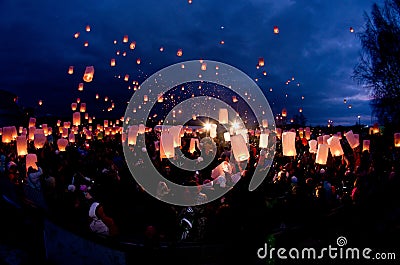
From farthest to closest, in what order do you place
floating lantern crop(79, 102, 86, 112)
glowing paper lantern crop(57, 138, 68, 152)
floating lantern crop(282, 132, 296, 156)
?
floating lantern crop(79, 102, 86, 112), glowing paper lantern crop(57, 138, 68, 152), floating lantern crop(282, 132, 296, 156)

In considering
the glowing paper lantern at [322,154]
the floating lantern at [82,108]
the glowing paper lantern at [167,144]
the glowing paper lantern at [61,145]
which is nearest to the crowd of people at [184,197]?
the glowing paper lantern at [322,154]

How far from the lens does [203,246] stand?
3832 millimetres

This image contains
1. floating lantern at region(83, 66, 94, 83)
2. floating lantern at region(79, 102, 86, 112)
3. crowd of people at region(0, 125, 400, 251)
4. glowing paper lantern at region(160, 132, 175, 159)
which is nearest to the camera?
crowd of people at region(0, 125, 400, 251)

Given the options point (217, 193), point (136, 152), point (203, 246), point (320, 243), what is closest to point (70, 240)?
point (203, 246)

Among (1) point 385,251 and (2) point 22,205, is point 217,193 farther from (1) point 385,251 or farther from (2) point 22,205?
(2) point 22,205

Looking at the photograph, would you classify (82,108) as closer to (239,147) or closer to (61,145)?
(61,145)

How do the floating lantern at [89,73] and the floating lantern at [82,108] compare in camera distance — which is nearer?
the floating lantern at [89,73]

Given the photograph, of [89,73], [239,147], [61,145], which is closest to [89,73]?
[89,73]

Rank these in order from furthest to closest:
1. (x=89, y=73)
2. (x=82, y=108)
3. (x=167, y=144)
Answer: (x=82, y=108)
(x=89, y=73)
(x=167, y=144)

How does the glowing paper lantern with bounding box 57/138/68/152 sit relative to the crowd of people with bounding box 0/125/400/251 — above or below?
above

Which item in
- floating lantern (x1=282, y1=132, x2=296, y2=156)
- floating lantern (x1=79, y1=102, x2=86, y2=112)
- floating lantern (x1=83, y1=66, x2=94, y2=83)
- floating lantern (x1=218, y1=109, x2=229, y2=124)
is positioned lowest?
floating lantern (x1=282, y1=132, x2=296, y2=156)

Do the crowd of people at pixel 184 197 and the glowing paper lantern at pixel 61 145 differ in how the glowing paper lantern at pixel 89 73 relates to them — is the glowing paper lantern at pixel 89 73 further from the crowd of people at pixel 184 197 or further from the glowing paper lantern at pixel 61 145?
the glowing paper lantern at pixel 61 145

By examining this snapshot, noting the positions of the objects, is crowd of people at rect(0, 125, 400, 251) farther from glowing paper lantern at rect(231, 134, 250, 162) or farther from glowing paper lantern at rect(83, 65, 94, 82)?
glowing paper lantern at rect(83, 65, 94, 82)

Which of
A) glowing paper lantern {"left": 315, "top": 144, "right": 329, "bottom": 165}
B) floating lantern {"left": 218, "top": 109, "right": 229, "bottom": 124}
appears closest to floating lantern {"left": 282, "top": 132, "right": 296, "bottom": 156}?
glowing paper lantern {"left": 315, "top": 144, "right": 329, "bottom": 165}
